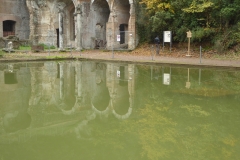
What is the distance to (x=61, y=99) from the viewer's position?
330 inches

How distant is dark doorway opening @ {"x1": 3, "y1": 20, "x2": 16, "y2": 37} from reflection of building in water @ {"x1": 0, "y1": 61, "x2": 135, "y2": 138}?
81.0ft

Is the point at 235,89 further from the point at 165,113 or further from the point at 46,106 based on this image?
the point at 46,106

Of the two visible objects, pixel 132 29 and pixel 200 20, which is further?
pixel 132 29

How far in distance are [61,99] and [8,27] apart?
99.0ft

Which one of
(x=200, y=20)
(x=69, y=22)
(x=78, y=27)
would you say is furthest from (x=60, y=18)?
(x=200, y=20)

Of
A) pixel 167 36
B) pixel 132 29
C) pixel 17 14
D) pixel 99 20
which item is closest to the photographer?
pixel 167 36

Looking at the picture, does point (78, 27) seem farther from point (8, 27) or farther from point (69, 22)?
point (8, 27)

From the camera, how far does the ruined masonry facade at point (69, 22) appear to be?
29.0 metres

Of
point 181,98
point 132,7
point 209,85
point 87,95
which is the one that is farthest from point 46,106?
point 132,7

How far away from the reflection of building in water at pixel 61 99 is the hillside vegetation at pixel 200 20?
11553 millimetres

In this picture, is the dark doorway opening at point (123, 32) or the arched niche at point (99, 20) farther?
the arched niche at point (99, 20)

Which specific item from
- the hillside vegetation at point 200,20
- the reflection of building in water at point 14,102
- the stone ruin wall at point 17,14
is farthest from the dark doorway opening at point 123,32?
the reflection of building in water at point 14,102

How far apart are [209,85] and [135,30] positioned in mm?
17320

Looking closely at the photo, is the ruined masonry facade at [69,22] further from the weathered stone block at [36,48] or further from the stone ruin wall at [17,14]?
the weathered stone block at [36,48]
